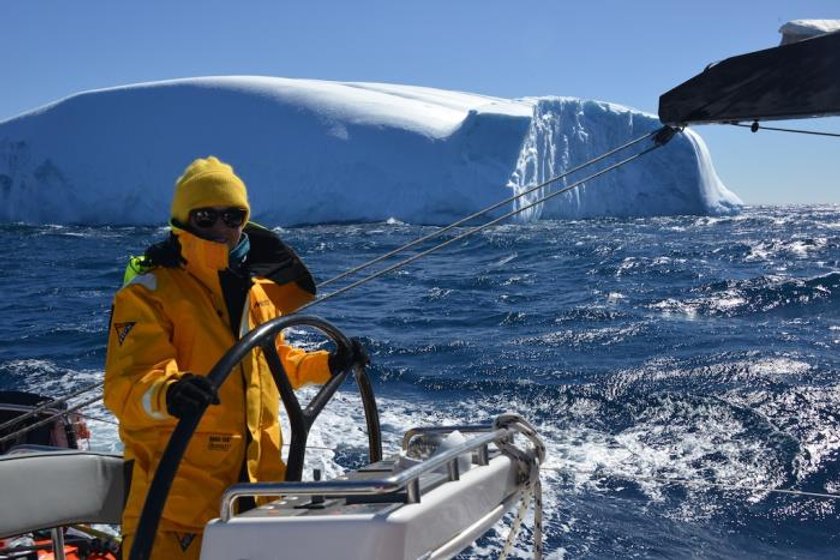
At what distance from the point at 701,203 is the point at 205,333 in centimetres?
2964

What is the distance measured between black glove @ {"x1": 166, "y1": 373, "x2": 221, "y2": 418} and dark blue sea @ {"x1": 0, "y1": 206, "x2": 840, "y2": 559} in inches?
55.1

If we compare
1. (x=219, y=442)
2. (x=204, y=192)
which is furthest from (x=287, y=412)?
(x=204, y=192)

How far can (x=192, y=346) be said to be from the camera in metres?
1.47

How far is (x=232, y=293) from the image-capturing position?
151 centimetres

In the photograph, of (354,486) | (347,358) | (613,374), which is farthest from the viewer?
(613,374)

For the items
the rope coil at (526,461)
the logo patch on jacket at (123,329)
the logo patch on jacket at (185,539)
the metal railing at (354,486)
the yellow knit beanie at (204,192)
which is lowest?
the logo patch on jacket at (185,539)

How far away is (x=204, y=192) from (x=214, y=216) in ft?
0.15

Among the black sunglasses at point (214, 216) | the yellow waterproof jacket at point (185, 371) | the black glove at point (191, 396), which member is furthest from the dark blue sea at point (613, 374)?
the black glove at point (191, 396)

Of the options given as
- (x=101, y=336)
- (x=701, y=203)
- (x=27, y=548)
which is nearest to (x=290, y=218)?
(x=701, y=203)

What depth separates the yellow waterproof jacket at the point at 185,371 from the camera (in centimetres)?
137

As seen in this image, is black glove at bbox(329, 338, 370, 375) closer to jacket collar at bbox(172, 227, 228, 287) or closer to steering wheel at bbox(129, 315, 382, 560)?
steering wheel at bbox(129, 315, 382, 560)

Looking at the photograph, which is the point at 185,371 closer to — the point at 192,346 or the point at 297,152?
the point at 192,346

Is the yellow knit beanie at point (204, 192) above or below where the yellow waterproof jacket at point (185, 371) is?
above

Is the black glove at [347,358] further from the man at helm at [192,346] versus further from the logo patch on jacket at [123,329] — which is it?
the logo patch on jacket at [123,329]
